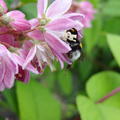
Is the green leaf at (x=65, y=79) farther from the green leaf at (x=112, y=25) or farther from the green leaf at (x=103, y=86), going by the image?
the green leaf at (x=103, y=86)

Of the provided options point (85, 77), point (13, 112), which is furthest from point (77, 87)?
point (13, 112)

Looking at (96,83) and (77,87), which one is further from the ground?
(96,83)

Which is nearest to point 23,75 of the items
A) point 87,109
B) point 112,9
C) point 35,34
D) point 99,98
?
point 35,34

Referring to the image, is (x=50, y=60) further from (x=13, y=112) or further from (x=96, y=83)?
(x=13, y=112)

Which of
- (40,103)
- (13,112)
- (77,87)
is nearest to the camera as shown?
(40,103)

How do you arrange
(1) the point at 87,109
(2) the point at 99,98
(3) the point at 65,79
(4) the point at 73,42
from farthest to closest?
(3) the point at 65,79 < (2) the point at 99,98 < (1) the point at 87,109 < (4) the point at 73,42

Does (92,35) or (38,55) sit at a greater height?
(38,55)

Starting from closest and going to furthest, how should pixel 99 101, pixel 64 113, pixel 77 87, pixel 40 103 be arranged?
pixel 99 101
pixel 40 103
pixel 64 113
pixel 77 87

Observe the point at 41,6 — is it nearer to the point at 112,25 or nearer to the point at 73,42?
the point at 73,42

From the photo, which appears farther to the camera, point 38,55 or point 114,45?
point 114,45
